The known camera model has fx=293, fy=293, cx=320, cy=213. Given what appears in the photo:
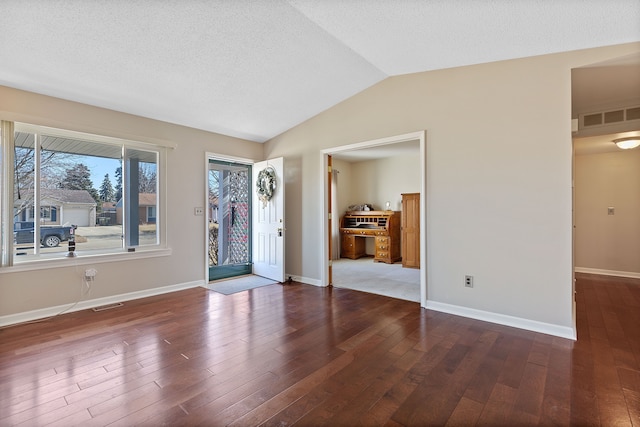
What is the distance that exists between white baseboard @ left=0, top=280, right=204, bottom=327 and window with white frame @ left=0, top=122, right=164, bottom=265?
0.60m

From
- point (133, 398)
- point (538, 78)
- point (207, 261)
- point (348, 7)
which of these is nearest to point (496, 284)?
point (538, 78)

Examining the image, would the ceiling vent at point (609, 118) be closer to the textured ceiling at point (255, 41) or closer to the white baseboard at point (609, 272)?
the textured ceiling at point (255, 41)

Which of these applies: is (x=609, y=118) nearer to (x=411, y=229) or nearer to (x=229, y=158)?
(x=411, y=229)

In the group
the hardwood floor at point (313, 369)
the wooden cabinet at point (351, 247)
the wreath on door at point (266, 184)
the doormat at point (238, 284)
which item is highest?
the wreath on door at point (266, 184)

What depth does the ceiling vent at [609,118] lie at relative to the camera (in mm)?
3564

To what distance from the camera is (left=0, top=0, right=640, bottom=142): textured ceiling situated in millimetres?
2283

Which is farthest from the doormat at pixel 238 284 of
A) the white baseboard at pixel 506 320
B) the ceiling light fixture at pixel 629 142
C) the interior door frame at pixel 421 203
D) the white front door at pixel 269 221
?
the ceiling light fixture at pixel 629 142

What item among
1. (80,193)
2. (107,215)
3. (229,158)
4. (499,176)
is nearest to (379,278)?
(499,176)

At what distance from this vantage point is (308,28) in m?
2.80

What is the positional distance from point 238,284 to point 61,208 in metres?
2.50

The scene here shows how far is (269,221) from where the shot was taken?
5.12m

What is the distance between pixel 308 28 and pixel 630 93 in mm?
3711

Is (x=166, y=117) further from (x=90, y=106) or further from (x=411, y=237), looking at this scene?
(x=411, y=237)

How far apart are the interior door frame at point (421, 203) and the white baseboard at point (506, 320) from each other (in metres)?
0.23
